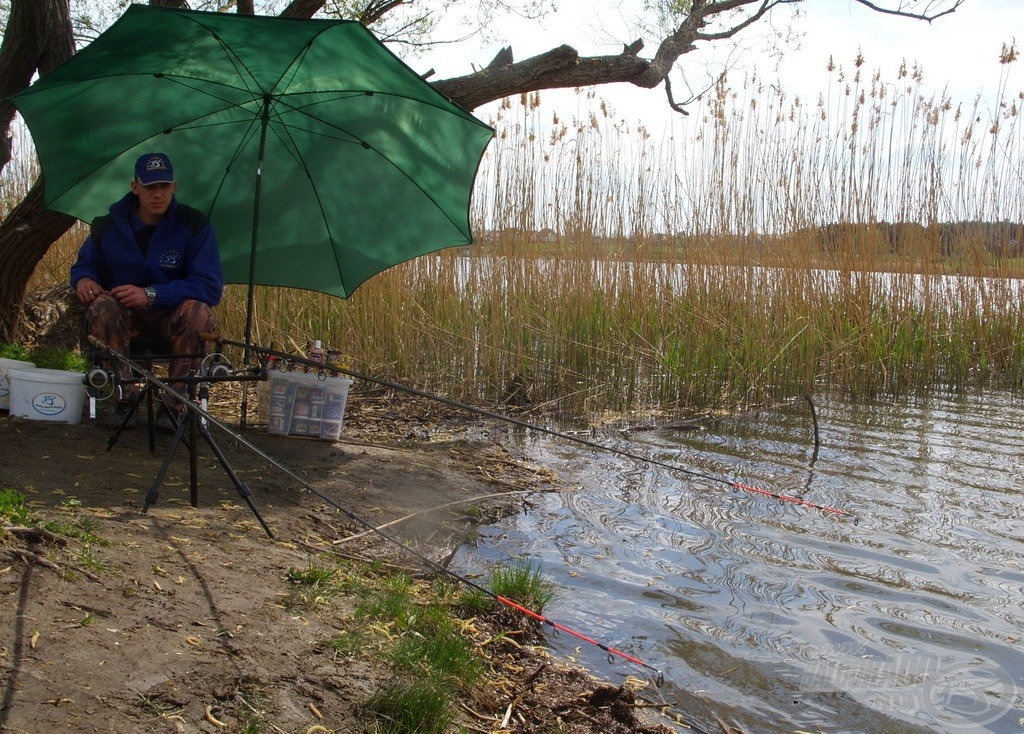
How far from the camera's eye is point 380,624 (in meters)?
2.72

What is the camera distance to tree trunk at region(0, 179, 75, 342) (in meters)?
5.19

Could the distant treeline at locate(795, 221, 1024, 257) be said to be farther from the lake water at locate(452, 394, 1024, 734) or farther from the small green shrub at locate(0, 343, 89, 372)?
the small green shrub at locate(0, 343, 89, 372)

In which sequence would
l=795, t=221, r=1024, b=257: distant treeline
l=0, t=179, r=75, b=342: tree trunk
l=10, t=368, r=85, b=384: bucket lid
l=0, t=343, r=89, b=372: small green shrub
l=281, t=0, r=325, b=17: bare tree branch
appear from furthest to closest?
l=795, t=221, r=1024, b=257: distant treeline, l=281, t=0, r=325, b=17: bare tree branch, l=0, t=179, r=75, b=342: tree trunk, l=0, t=343, r=89, b=372: small green shrub, l=10, t=368, r=85, b=384: bucket lid

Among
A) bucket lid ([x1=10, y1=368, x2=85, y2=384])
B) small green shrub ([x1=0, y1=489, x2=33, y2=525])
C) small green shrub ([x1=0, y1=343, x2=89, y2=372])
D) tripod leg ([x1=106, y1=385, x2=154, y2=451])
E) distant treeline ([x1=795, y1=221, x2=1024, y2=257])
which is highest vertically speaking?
distant treeline ([x1=795, y1=221, x2=1024, y2=257])

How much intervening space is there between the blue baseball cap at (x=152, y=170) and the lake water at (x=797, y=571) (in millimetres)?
2061

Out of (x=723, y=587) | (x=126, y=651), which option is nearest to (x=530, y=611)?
(x=723, y=587)

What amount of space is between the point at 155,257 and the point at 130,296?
0.27 metres

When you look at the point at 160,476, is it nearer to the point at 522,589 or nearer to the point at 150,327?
the point at 522,589

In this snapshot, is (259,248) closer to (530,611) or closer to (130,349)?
(130,349)

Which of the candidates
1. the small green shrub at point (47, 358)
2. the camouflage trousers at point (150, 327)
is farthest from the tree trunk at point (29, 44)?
the camouflage trousers at point (150, 327)

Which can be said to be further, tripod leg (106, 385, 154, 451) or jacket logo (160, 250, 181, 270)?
jacket logo (160, 250, 181, 270)

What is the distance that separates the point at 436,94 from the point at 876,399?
15.4 feet

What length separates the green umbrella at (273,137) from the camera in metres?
4.04

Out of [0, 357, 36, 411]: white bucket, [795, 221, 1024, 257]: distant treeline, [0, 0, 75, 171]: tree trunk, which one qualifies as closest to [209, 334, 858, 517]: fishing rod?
[0, 357, 36, 411]: white bucket
